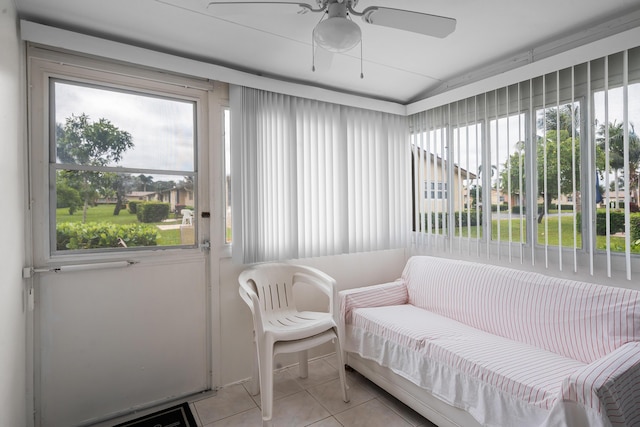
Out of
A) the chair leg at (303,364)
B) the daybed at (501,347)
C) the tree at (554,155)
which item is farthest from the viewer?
the chair leg at (303,364)

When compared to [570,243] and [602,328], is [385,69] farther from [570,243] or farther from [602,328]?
[602,328]

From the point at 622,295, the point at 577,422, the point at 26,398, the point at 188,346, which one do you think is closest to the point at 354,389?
the point at 188,346

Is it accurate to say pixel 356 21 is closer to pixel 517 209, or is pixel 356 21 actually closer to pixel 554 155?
pixel 554 155

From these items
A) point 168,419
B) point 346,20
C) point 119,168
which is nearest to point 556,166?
point 346,20

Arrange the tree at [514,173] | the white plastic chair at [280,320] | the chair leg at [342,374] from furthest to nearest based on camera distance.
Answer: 1. the tree at [514,173]
2. the chair leg at [342,374]
3. the white plastic chair at [280,320]

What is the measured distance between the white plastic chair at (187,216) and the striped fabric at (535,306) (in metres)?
1.97

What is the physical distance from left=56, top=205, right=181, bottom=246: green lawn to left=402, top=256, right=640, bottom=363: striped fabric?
2.07 metres

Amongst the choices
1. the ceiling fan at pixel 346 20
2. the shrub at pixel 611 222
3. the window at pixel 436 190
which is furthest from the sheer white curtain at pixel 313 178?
the shrub at pixel 611 222

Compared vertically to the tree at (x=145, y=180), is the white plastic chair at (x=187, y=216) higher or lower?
lower

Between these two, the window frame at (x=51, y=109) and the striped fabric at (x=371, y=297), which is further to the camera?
the striped fabric at (x=371, y=297)

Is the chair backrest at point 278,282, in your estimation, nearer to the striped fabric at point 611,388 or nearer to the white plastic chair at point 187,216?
the white plastic chair at point 187,216

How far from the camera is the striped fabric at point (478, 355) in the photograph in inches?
61.1

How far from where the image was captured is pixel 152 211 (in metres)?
2.36

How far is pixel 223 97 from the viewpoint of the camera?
258cm
